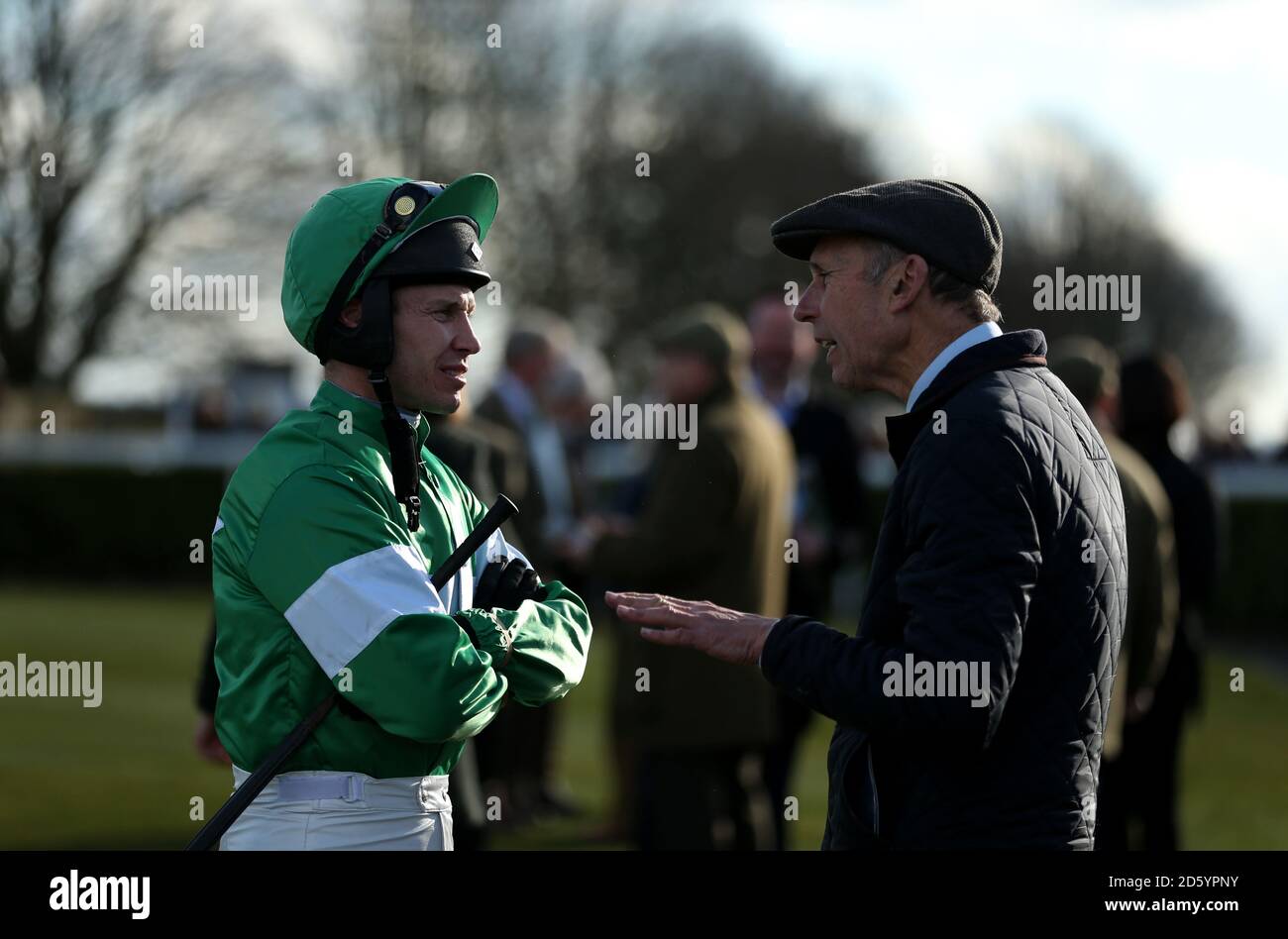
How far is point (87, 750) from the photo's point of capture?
915cm

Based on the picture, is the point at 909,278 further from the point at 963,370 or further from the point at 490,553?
the point at 490,553

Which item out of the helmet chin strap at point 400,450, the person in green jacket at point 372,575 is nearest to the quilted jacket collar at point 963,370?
the person in green jacket at point 372,575

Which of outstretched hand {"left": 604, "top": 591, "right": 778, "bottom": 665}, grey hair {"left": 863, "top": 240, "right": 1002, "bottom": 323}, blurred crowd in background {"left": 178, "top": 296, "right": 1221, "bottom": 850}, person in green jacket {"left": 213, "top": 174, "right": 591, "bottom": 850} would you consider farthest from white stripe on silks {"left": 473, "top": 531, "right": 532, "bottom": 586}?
blurred crowd in background {"left": 178, "top": 296, "right": 1221, "bottom": 850}

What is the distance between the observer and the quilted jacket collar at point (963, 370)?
109 inches

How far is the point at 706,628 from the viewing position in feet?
9.21

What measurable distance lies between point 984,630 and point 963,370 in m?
0.47

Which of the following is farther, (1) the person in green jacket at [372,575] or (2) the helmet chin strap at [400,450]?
(2) the helmet chin strap at [400,450]

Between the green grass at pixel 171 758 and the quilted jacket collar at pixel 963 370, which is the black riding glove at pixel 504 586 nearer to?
the quilted jacket collar at pixel 963 370

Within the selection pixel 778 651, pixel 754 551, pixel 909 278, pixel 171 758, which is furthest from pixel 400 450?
pixel 171 758

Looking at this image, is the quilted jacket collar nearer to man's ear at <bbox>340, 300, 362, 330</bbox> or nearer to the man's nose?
the man's nose

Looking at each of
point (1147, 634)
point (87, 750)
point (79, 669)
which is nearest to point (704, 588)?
point (1147, 634)

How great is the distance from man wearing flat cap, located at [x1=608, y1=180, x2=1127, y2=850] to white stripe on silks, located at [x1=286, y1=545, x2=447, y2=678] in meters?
0.40

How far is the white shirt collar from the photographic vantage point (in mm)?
2822

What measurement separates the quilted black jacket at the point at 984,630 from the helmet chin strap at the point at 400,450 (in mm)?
669
